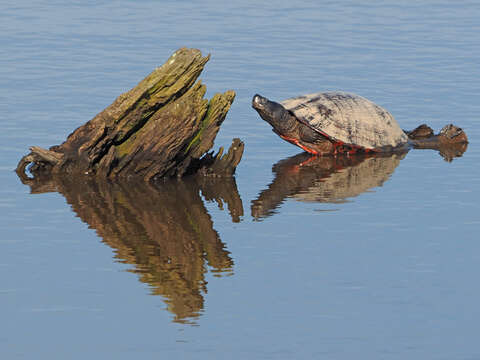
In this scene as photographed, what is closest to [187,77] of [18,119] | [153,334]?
[18,119]

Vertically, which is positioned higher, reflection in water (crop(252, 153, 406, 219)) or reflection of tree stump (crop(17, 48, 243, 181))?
reflection of tree stump (crop(17, 48, 243, 181))

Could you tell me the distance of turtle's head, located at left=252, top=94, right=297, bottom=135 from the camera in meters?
23.0

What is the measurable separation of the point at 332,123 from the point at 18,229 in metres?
8.14

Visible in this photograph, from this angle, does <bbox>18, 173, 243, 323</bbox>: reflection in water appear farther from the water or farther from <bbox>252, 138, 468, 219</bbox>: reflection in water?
<bbox>252, 138, 468, 219</bbox>: reflection in water

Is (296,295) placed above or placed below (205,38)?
below

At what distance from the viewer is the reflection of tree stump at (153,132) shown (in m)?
19.5

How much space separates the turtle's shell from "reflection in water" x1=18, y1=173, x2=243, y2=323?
341 cm

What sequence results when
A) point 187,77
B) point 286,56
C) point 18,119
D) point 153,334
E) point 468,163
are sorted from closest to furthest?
point 153,334 → point 187,77 → point 468,163 → point 18,119 → point 286,56

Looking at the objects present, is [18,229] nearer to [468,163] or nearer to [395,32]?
[468,163]

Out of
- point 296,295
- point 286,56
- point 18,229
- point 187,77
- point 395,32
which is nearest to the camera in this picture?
point 296,295

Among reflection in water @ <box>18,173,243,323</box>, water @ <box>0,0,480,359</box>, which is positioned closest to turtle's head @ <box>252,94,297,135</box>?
water @ <box>0,0,480,359</box>

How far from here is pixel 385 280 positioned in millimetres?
14672

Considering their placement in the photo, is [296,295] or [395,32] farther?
[395,32]

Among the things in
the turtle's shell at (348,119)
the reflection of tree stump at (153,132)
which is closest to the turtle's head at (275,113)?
the turtle's shell at (348,119)
